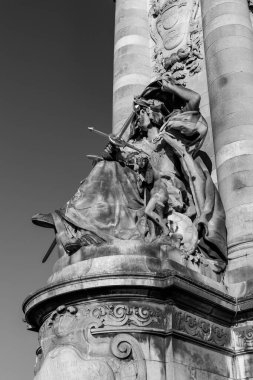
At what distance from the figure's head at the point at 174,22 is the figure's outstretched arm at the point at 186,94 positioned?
2.84 m

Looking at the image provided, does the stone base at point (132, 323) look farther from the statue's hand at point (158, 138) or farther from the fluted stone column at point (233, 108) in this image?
the statue's hand at point (158, 138)

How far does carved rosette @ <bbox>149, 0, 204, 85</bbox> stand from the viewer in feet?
45.6

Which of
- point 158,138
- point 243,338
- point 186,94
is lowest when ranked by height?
point 243,338

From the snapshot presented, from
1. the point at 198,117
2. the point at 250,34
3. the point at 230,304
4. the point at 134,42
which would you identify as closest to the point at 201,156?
the point at 198,117

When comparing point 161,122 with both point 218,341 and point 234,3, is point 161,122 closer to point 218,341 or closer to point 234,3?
point 234,3

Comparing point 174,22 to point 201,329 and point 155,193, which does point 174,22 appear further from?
point 201,329

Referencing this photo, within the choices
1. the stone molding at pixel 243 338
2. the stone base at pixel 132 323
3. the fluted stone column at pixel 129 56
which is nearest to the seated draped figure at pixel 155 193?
the stone base at pixel 132 323

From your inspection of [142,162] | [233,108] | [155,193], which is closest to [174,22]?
[233,108]

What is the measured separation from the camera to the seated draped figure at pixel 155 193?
9.65 metres

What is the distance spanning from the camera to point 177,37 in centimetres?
1462

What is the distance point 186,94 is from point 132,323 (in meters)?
5.53

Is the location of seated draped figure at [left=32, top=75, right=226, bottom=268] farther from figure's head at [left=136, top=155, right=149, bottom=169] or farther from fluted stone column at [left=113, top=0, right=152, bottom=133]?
fluted stone column at [left=113, top=0, right=152, bottom=133]

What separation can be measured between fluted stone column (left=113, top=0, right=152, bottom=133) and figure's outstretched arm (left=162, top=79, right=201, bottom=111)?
285cm

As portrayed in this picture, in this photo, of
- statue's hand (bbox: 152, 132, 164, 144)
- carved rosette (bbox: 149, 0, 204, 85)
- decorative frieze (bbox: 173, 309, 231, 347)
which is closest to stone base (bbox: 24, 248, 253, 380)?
decorative frieze (bbox: 173, 309, 231, 347)
